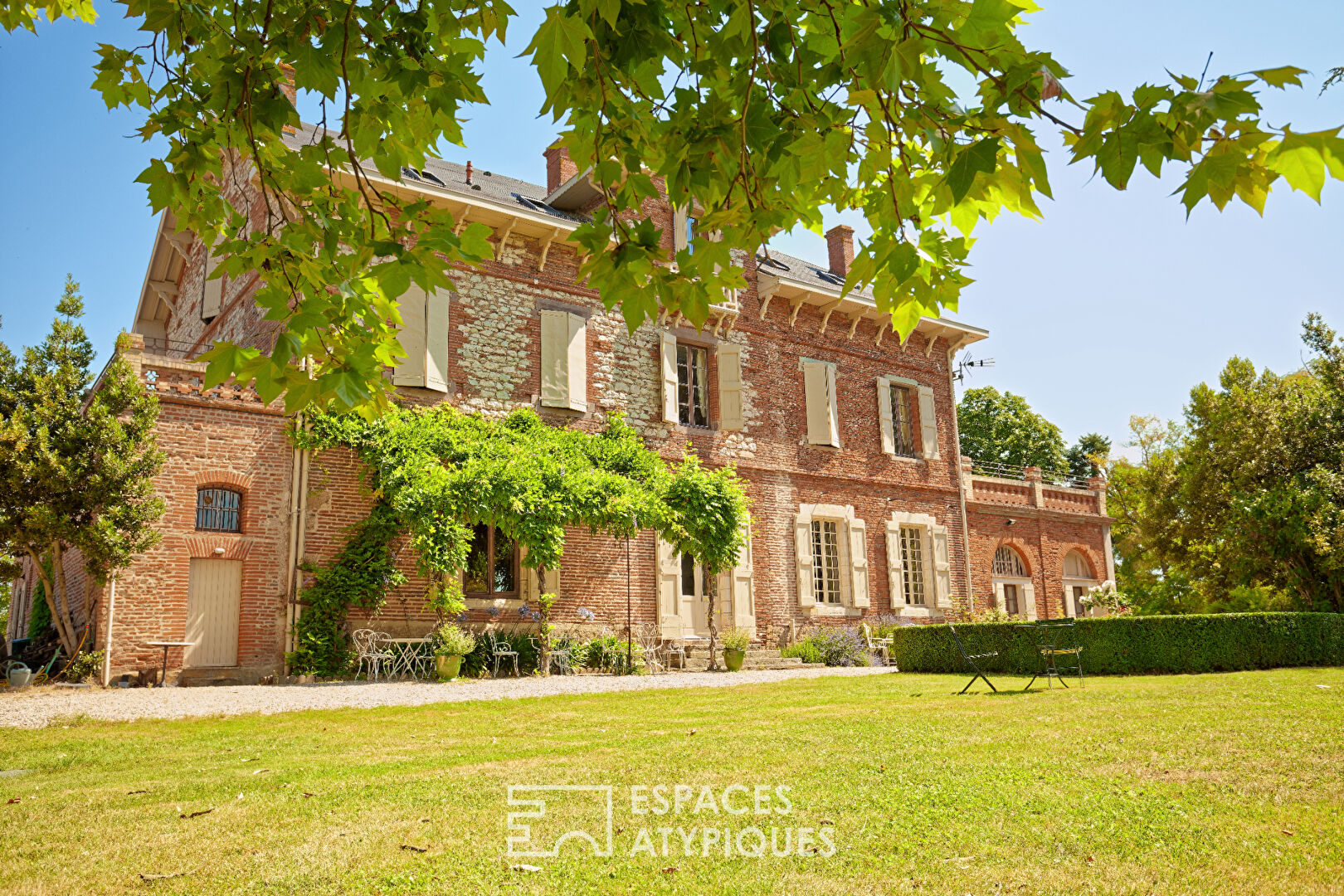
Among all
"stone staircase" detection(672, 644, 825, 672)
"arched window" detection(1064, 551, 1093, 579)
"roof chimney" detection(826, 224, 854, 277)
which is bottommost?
"stone staircase" detection(672, 644, 825, 672)

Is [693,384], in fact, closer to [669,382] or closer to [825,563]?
[669,382]

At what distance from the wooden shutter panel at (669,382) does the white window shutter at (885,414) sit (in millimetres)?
5145

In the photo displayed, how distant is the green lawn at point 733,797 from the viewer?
2961 mm

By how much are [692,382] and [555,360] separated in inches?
120

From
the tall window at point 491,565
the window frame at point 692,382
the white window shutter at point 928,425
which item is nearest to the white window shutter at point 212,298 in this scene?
the tall window at point 491,565

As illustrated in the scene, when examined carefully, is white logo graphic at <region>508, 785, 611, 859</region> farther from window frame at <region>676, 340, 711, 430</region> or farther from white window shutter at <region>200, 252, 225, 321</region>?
white window shutter at <region>200, 252, 225, 321</region>

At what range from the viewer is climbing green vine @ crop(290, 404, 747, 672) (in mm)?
12344

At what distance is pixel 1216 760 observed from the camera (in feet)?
15.2

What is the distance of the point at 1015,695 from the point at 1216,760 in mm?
4134

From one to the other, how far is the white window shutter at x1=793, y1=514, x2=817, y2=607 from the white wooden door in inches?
370

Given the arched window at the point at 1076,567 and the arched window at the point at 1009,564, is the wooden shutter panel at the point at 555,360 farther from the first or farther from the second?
the arched window at the point at 1076,567

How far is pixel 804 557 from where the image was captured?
1720cm

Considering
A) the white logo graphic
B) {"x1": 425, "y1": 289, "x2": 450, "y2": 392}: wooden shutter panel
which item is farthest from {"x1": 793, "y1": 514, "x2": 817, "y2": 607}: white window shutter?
the white logo graphic

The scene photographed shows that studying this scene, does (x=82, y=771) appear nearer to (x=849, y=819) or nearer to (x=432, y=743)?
(x=432, y=743)
